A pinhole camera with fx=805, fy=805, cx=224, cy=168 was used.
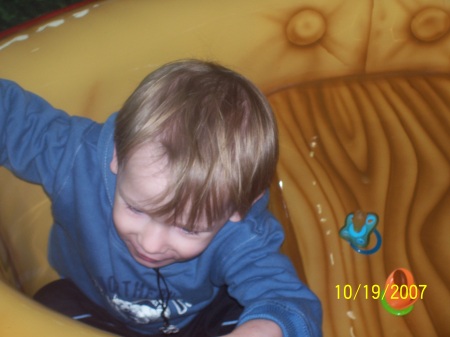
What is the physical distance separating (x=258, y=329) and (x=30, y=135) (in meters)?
0.32

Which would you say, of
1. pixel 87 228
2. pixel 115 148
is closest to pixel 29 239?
pixel 87 228

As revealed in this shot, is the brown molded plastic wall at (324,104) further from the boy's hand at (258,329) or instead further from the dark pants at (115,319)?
the boy's hand at (258,329)

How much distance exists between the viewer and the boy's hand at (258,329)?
728 mm

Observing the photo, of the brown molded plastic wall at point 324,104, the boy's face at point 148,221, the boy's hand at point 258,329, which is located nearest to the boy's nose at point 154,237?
the boy's face at point 148,221

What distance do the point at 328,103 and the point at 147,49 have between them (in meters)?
0.30

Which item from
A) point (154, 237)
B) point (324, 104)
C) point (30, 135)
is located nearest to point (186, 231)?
point (154, 237)

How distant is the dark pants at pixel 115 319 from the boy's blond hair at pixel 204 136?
201 mm

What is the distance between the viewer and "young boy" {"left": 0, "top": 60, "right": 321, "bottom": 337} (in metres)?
0.72

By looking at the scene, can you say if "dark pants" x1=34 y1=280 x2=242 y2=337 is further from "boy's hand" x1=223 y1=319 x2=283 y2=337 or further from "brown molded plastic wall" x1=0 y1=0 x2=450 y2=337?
"boy's hand" x1=223 y1=319 x2=283 y2=337

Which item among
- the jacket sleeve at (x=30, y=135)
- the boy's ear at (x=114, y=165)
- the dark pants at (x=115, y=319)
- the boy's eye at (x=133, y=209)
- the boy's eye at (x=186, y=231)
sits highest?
the jacket sleeve at (x=30, y=135)

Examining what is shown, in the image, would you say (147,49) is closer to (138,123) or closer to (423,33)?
(138,123)

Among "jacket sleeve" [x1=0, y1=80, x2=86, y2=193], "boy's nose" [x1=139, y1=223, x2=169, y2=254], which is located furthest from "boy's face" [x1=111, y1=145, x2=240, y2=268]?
"jacket sleeve" [x1=0, y1=80, x2=86, y2=193]

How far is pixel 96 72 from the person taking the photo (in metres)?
1.00

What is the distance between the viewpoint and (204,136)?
717 millimetres
